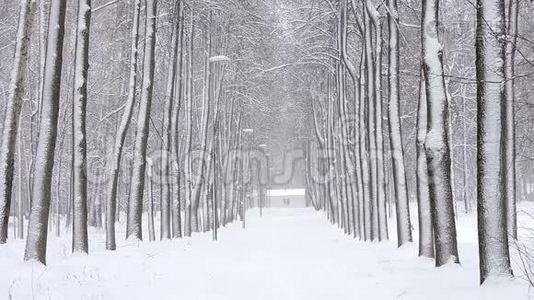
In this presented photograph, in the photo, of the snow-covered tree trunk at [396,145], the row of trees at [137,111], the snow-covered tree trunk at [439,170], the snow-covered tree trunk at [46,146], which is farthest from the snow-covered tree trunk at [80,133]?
the snow-covered tree trunk at [396,145]

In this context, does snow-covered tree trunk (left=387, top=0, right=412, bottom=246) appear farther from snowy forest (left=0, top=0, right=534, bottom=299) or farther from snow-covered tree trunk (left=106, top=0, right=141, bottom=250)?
snow-covered tree trunk (left=106, top=0, right=141, bottom=250)

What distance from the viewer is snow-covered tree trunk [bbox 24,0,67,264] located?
1077 centimetres

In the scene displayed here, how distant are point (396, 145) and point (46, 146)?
382 inches

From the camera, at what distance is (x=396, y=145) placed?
16.4 metres

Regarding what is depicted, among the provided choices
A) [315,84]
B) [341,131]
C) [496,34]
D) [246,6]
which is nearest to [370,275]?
[496,34]

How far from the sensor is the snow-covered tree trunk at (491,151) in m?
8.01

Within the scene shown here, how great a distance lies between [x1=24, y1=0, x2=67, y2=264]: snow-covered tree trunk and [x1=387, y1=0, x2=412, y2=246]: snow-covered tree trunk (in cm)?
924

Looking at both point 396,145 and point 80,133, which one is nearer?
point 80,133

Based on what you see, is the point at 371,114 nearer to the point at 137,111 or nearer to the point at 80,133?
the point at 80,133

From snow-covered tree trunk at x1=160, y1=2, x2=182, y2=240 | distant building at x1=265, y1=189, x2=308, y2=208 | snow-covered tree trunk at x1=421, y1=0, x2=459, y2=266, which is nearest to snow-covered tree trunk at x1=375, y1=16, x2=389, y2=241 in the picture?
snow-covered tree trunk at x1=421, y1=0, x2=459, y2=266

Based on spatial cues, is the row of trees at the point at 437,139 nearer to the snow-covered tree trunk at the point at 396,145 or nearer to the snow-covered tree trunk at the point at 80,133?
the snow-covered tree trunk at the point at 396,145

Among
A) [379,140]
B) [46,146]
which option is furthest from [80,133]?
[379,140]

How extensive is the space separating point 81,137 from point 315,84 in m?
27.2

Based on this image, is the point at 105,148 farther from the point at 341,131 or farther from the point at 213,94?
the point at 341,131
